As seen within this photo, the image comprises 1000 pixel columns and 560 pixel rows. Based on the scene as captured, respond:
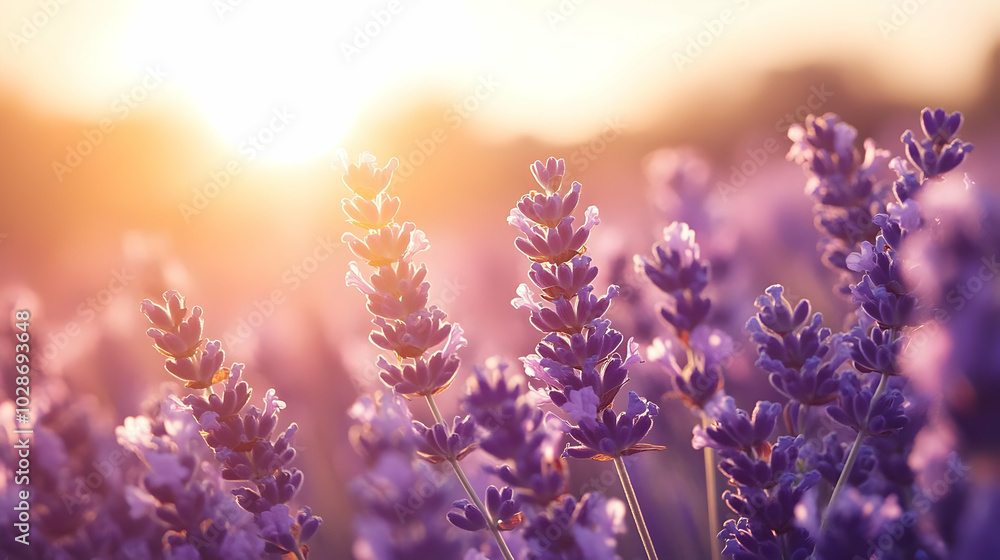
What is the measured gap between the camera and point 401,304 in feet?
4.27

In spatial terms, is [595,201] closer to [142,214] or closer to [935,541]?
[142,214]

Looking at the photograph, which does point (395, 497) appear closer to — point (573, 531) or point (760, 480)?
point (573, 531)

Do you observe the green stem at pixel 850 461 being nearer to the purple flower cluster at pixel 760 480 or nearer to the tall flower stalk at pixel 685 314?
the purple flower cluster at pixel 760 480

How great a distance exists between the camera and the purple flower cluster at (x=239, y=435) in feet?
4.18

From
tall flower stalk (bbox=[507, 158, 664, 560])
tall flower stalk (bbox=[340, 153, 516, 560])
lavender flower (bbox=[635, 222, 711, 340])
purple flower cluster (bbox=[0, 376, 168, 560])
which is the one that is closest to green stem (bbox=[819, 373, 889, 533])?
tall flower stalk (bbox=[507, 158, 664, 560])

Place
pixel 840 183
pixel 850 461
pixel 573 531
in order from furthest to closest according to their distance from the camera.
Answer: pixel 840 183 < pixel 850 461 < pixel 573 531

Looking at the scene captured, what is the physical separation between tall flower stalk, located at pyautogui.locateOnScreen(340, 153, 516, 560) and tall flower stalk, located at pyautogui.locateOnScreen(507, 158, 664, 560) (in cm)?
19

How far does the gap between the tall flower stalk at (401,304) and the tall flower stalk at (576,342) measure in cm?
19

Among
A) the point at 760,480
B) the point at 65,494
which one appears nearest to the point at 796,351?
the point at 760,480

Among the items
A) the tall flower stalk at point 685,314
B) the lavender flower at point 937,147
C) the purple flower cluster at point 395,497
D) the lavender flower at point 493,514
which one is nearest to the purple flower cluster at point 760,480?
the tall flower stalk at point 685,314

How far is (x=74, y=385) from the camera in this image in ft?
7.15

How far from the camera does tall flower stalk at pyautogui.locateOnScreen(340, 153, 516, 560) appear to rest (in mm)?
1302

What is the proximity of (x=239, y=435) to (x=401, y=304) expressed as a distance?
40 centimetres

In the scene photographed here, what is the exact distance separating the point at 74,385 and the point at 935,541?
238 cm
